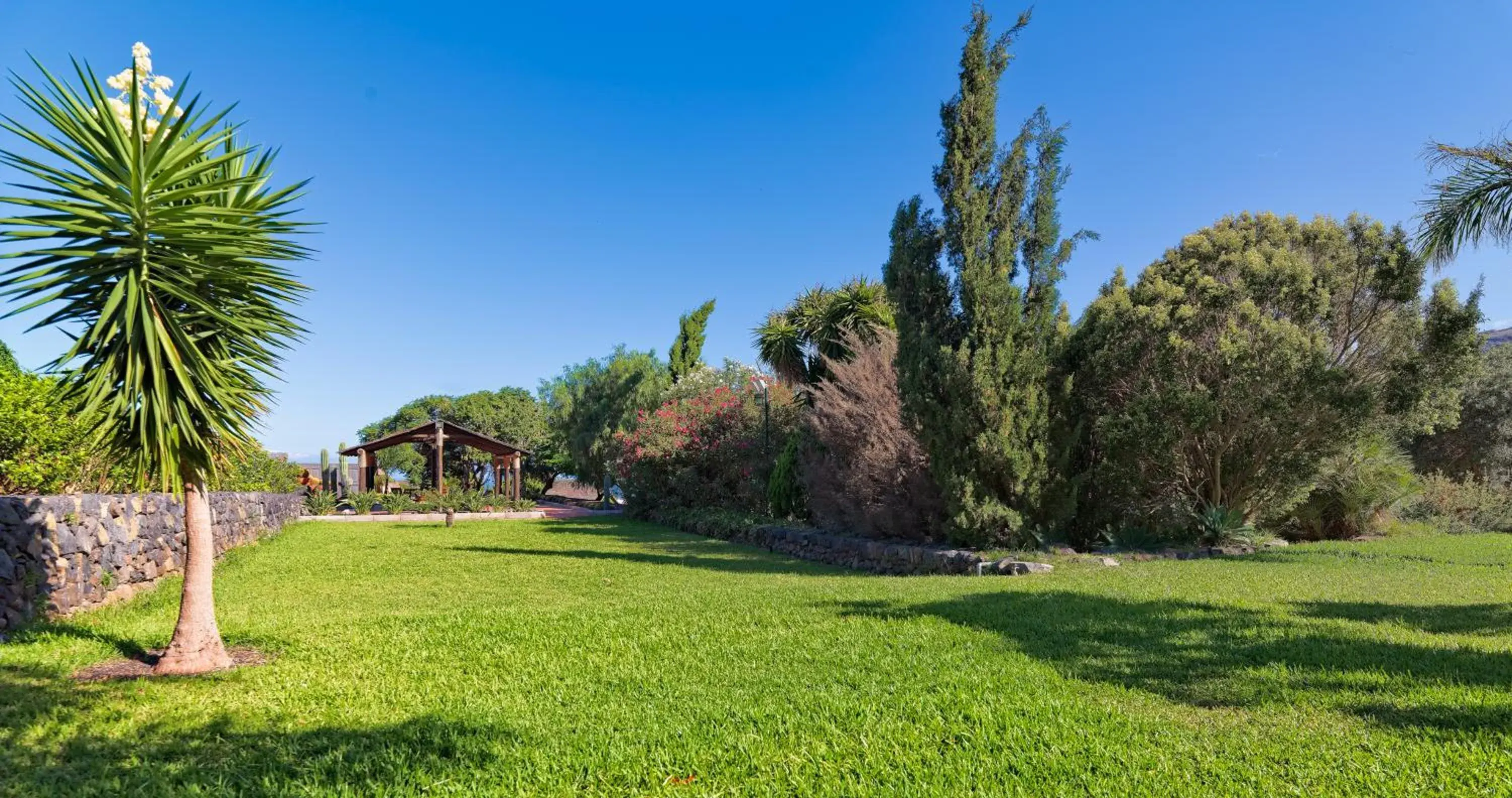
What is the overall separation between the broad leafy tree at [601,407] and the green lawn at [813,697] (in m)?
21.7

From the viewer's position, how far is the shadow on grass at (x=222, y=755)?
3102 millimetres

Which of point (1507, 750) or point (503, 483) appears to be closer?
point (1507, 750)

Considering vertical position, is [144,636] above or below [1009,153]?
below

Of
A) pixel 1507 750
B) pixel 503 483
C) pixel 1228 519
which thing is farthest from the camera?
pixel 503 483

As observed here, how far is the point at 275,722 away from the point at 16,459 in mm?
6118

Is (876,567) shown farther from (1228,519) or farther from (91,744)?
(91,744)

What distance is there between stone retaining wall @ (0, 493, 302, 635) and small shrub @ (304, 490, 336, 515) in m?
14.8

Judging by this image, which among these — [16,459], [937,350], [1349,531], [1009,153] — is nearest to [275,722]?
[16,459]

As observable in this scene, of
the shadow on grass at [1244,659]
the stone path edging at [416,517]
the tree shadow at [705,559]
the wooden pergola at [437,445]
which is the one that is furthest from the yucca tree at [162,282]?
the wooden pergola at [437,445]

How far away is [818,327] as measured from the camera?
19844 mm

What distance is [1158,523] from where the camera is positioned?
476 inches

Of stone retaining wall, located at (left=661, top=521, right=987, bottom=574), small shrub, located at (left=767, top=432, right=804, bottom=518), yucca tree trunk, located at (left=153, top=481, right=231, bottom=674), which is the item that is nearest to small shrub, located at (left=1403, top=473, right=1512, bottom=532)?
stone retaining wall, located at (left=661, top=521, right=987, bottom=574)

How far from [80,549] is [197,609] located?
297cm

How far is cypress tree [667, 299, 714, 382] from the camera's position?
33344mm
